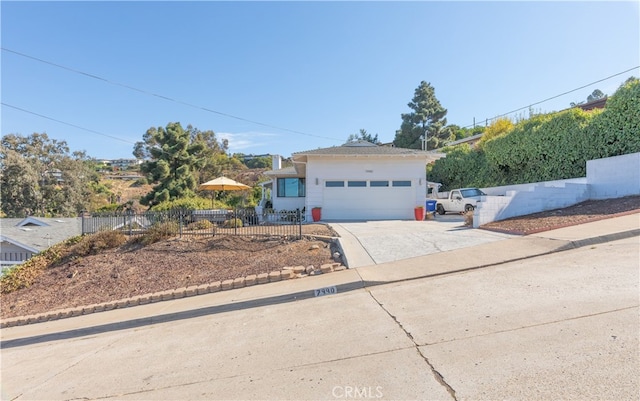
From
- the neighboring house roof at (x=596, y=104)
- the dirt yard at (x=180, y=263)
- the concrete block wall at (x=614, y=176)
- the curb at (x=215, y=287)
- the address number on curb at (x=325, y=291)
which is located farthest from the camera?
the neighboring house roof at (x=596, y=104)

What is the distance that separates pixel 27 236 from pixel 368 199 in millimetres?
16690

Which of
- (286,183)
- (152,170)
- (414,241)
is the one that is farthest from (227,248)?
(152,170)

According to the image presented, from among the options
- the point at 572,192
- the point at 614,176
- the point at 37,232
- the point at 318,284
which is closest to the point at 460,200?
the point at 572,192

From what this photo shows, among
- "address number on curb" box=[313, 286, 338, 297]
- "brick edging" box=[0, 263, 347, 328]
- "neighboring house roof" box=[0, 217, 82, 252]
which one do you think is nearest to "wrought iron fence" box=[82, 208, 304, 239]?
"brick edging" box=[0, 263, 347, 328]

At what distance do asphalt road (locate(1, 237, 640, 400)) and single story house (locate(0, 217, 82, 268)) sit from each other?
438 inches

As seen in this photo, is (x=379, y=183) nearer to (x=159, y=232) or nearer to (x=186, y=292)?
(x=159, y=232)

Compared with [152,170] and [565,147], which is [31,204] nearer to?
[152,170]

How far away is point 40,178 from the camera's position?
32.6 meters

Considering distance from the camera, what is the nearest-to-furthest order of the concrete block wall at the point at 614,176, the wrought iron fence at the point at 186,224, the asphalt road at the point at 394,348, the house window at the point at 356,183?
the asphalt road at the point at 394,348 → the concrete block wall at the point at 614,176 → the wrought iron fence at the point at 186,224 → the house window at the point at 356,183

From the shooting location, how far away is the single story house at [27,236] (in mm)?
14344

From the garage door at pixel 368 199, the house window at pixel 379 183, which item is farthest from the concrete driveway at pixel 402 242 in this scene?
the house window at pixel 379 183

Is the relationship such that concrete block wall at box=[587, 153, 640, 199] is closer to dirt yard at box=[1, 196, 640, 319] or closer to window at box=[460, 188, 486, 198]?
dirt yard at box=[1, 196, 640, 319]

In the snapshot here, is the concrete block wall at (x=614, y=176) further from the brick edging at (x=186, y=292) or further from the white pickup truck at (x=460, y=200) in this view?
the brick edging at (x=186, y=292)

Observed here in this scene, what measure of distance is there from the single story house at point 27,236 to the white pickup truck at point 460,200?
19.1 m
